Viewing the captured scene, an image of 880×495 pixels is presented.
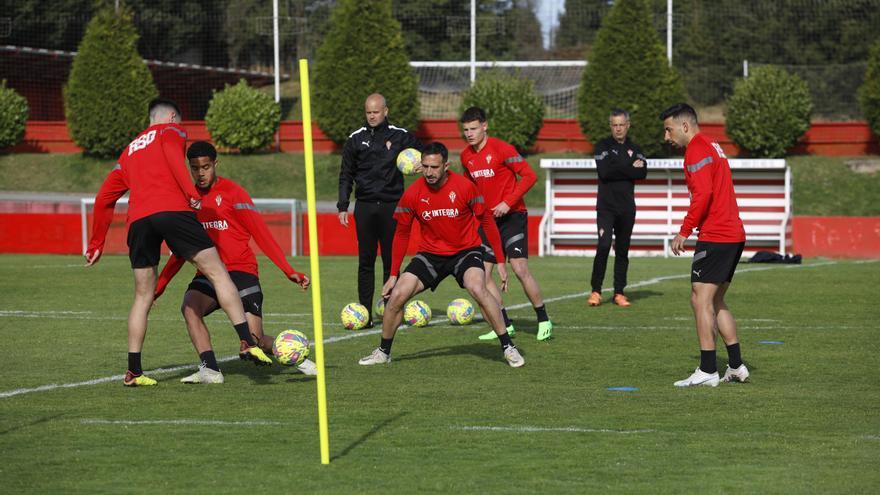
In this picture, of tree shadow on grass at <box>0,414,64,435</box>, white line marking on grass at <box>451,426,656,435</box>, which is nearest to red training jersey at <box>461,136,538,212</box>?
white line marking on grass at <box>451,426,656,435</box>

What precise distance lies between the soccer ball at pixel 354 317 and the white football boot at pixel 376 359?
2384 mm

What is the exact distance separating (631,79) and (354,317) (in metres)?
29.8

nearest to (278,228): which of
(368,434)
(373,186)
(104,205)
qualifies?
(373,186)

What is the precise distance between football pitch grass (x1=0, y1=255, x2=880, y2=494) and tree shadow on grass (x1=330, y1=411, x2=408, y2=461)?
0.06ft

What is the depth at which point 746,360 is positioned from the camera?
1096cm

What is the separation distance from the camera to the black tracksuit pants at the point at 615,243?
51.9 feet

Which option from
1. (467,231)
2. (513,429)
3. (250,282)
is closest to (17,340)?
(250,282)

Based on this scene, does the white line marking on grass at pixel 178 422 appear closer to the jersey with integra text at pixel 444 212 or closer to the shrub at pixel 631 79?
the jersey with integra text at pixel 444 212

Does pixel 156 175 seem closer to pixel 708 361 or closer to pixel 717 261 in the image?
pixel 717 261

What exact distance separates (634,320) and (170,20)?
2298 inches

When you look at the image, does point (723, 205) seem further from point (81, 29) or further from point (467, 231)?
point (81, 29)

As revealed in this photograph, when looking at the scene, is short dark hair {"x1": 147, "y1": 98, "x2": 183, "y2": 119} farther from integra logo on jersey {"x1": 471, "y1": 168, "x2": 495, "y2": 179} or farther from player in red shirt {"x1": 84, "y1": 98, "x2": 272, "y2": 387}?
integra logo on jersey {"x1": 471, "y1": 168, "x2": 495, "y2": 179}

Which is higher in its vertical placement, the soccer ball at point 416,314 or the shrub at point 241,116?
the shrub at point 241,116

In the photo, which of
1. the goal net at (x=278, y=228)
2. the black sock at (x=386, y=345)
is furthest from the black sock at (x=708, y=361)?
the goal net at (x=278, y=228)
